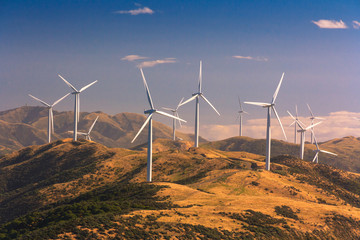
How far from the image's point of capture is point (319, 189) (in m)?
165

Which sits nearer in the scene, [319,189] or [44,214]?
[44,214]

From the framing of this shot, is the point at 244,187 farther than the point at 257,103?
No

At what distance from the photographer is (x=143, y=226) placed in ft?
262

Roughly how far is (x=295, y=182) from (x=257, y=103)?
38145 millimetres

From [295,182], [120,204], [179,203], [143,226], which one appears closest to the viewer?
[143,226]

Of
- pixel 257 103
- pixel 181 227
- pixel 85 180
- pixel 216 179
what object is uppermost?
pixel 257 103

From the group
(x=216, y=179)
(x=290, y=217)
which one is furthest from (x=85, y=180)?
(x=290, y=217)

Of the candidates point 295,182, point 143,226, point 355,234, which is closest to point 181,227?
point 143,226

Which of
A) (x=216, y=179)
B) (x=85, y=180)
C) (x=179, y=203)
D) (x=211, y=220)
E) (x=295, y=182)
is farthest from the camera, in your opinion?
(x=85, y=180)

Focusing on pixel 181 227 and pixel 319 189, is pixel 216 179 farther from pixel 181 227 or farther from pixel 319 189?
pixel 181 227

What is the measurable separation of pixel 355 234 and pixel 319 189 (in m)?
52.8

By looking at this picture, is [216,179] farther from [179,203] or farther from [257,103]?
[179,203]

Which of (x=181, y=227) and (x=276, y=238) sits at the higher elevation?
(x=181, y=227)

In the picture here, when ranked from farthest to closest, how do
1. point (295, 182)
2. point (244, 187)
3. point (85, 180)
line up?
1. point (85, 180)
2. point (295, 182)
3. point (244, 187)
